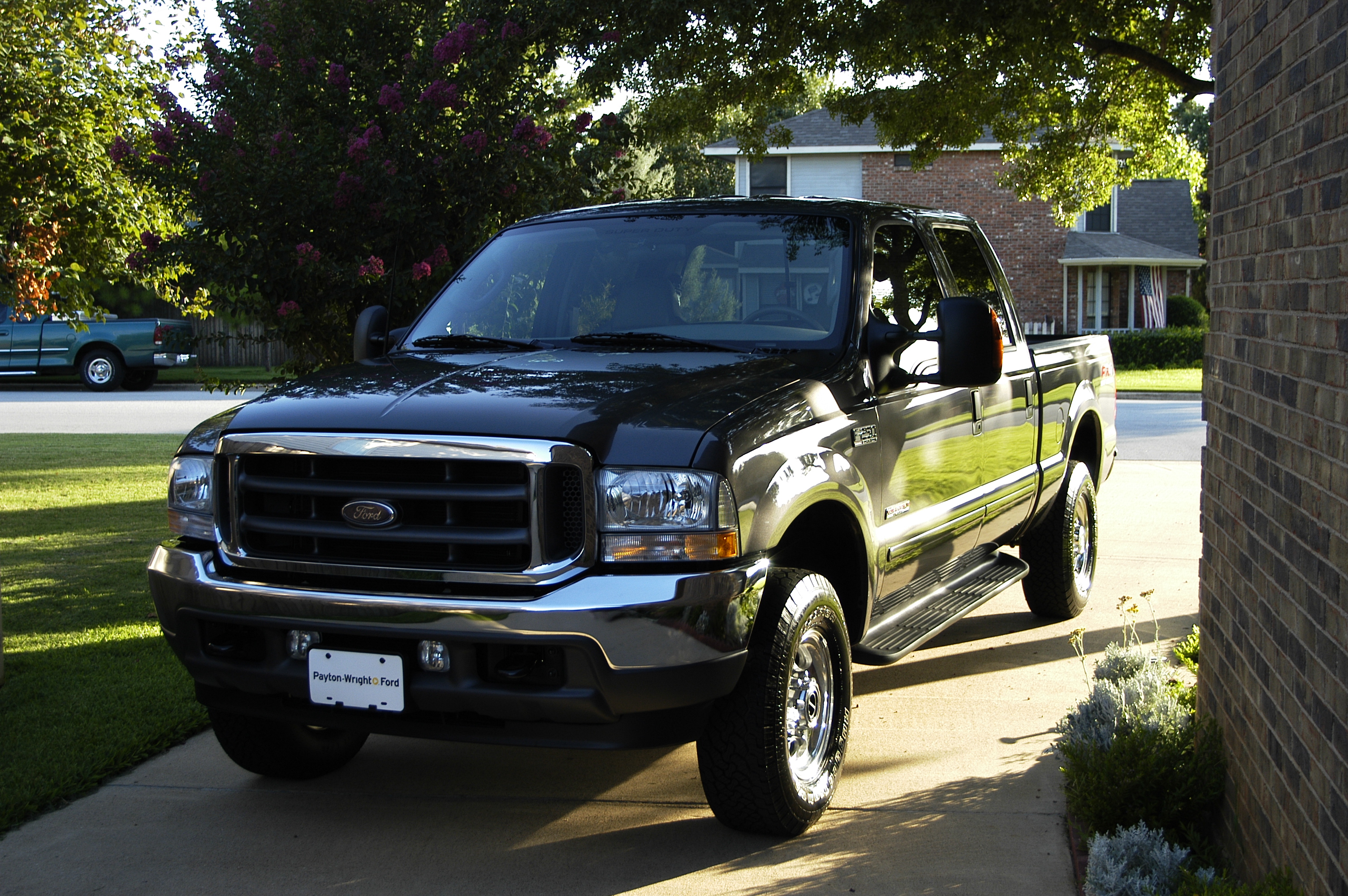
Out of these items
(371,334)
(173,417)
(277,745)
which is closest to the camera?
(277,745)

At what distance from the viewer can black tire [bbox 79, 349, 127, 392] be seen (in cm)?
2759

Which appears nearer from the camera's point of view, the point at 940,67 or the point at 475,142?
→ the point at 475,142

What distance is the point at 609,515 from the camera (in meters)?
3.49

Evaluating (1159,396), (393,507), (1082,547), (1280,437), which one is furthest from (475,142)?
(1159,396)

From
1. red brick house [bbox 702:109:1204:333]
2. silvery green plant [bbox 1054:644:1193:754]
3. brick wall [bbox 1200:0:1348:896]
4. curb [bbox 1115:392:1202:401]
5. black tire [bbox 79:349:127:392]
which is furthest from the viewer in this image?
red brick house [bbox 702:109:1204:333]

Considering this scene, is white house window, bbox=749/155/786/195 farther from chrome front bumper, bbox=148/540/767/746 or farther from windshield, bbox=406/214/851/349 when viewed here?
chrome front bumper, bbox=148/540/767/746

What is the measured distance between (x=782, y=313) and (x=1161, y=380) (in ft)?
76.5

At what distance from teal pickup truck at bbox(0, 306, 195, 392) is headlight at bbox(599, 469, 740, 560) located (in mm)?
25572

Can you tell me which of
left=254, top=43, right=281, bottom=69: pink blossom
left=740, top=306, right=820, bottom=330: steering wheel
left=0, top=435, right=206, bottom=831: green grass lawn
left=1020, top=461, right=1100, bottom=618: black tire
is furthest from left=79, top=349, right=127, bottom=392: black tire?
left=740, top=306, right=820, bottom=330: steering wheel

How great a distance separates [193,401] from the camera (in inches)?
934

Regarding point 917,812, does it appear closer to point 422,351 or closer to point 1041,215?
point 422,351

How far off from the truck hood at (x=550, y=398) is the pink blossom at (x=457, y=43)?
3.45 m

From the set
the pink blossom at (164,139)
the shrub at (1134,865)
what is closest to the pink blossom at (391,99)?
the pink blossom at (164,139)

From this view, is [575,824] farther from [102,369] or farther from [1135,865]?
[102,369]
